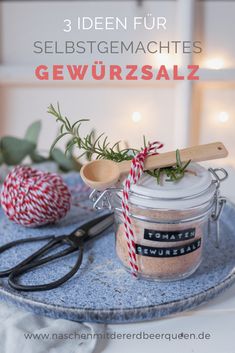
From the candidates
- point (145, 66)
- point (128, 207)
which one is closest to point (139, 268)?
point (128, 207)

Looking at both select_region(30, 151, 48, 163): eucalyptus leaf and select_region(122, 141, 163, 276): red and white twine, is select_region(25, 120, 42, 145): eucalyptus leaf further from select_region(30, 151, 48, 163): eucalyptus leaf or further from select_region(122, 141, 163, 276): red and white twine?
select_region(122, 141, 163, 276): red and white twine

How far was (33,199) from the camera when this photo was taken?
488mm

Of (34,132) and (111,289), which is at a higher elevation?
(34,132)

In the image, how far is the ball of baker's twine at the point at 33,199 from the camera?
49 cm

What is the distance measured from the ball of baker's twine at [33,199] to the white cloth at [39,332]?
133 mm

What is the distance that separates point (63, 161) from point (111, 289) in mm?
362

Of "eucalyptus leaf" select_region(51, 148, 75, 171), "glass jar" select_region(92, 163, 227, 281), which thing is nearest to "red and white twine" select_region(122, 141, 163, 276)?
"glass jar" select_region(92, 163, 227, 281)

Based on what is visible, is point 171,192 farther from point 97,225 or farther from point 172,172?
point 97,225

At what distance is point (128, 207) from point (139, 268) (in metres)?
0.05

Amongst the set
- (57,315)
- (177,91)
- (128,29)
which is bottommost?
(57,315)

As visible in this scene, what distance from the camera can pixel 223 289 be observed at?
39 cm

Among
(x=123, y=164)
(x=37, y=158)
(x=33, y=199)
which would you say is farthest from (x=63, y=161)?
(x=123, y=164)

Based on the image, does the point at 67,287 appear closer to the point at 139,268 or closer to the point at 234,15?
the point at 139,268

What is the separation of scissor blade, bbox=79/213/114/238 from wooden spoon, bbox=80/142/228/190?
3.9 inches
